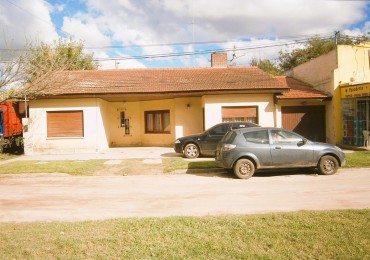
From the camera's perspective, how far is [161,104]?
2097 cm

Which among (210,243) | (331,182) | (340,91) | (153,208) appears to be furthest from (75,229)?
(340,91)

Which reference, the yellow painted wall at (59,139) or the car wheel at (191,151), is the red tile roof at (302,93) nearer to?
the car wheel at (191,151)

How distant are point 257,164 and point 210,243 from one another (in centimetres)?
588

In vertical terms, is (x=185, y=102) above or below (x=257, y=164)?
above

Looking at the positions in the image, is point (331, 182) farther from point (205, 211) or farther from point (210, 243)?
point (210, 243)

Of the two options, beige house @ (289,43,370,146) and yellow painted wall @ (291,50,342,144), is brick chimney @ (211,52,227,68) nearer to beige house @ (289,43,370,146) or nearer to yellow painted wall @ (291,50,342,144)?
yellow painted wall @ (291,50,342,144)

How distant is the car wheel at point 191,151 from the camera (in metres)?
14.8

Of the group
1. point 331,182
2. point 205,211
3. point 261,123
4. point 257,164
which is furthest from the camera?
point 261,123

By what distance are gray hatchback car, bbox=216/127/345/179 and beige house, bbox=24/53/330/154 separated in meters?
7.35

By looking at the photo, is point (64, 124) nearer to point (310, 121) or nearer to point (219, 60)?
point (219, 60)

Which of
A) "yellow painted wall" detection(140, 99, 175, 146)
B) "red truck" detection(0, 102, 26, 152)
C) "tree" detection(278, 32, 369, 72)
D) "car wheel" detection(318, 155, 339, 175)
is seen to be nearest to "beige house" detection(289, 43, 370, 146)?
"car wheel" detection(318, 155, 339, 175)

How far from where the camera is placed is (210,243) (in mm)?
4555

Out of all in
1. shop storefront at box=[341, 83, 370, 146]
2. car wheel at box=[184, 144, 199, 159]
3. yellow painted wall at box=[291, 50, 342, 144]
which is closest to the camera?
car wheel at box=[184, 144, 199, 159]

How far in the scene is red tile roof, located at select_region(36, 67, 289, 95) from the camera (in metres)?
17.7
